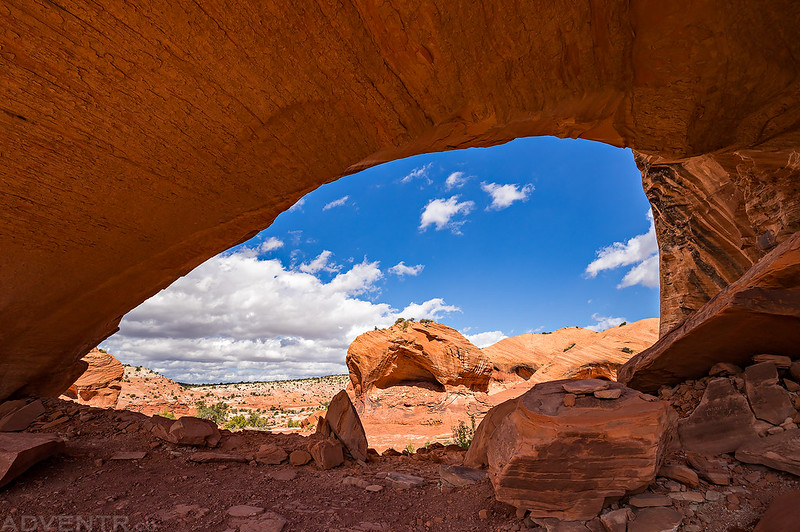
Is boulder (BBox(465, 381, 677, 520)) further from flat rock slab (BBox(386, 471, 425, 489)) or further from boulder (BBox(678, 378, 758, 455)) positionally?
flat rock slab (BBox(386, 471, 425, 489))

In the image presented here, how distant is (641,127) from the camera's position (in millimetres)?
5562

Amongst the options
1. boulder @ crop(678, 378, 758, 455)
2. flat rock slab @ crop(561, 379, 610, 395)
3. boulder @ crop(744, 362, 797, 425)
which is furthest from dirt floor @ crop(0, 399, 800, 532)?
flat rock slab @ crop(561, 379, 610, 395)

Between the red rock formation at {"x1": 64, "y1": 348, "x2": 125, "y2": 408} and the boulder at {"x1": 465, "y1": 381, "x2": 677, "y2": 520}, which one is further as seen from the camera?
the red rock formation at {"x1": 64, "y1": 348, "x2": 125, "y2": 408}

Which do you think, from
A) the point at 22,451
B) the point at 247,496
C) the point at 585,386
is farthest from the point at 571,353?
the point at 22,451

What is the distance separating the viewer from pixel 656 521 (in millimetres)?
2709

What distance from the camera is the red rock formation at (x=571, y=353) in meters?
19.7

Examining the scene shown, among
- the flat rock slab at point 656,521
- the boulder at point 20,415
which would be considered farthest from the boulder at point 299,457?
the flat rock slab at point 656,521

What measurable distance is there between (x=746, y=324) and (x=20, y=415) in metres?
10.6

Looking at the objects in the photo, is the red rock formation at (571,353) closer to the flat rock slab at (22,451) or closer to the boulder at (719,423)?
the boulder at (719,423)

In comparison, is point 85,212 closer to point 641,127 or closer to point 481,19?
point 481,19

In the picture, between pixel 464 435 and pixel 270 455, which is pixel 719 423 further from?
pixel 464 435

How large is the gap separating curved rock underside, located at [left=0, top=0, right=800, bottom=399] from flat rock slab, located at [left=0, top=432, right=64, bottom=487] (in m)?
1.97

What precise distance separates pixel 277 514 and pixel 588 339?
111ft

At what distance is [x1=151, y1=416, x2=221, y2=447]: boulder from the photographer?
5796mm
